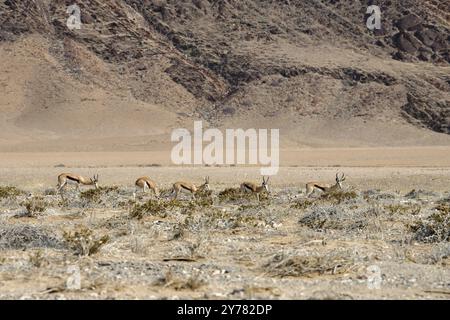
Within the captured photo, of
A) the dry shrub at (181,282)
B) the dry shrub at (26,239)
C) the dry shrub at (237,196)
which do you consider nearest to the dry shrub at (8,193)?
the dry shrub at (237,196)

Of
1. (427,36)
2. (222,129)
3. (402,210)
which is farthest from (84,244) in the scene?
(427,36)

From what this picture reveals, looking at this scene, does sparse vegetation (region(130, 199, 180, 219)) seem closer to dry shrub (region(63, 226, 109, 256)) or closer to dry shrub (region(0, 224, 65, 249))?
dry shrub (region(0, 224, 65, 249))

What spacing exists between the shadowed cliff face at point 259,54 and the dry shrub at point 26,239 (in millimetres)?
74049

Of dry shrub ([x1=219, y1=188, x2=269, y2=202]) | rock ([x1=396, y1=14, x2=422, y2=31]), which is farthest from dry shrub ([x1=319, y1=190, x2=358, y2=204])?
rock ([x1=396, y1=14, x2=422, y2=31])

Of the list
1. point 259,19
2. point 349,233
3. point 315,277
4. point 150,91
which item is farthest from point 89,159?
point 259,19

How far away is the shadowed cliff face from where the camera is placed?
88562mm

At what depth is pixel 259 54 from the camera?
96.5 m

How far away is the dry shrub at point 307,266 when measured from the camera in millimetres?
9214

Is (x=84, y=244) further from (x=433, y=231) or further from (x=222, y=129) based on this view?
(x=222, y=129)

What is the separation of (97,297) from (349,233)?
653 cm

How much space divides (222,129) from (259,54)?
19.0 m

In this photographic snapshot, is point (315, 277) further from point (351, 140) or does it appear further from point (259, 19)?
point (259, 19)

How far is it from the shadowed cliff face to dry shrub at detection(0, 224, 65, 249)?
7405 cm
